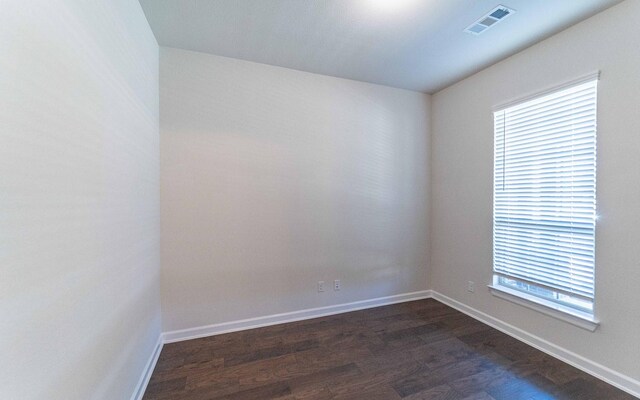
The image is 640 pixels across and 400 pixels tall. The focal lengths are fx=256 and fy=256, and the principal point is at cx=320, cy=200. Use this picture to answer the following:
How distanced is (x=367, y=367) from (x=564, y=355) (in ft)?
5.42

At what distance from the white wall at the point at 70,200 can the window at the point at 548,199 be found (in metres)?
3.24

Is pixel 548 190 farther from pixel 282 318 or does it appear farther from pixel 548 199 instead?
pixel 282 318

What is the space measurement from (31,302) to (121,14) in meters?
1.63

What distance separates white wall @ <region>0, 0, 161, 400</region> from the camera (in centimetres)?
77

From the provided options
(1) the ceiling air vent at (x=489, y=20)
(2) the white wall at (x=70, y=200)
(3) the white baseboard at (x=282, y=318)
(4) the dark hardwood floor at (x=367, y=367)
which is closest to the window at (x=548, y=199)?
(4) the dark hardwood floor at (x=367, y=367)

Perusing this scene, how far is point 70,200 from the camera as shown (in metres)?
1.05

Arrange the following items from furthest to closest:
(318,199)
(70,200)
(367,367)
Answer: (318,199) < (367,367) < (70,200)

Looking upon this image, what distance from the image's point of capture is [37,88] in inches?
34.3

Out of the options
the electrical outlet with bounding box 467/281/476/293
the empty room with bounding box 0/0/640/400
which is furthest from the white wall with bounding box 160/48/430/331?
the electrical outlet with bounding box 467/281/476/293

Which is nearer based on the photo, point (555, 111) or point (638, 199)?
point (638, 199)

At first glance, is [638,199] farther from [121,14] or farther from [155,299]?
[155,299]

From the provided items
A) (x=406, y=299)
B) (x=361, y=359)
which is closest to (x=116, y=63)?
(x=361, y=359)

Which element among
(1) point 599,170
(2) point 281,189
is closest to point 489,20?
(1) point 599,170

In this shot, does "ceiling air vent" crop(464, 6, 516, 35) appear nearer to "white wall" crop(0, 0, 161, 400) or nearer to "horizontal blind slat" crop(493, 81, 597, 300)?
"horizontal blind slat" crop(493, 81, 597, 300)
